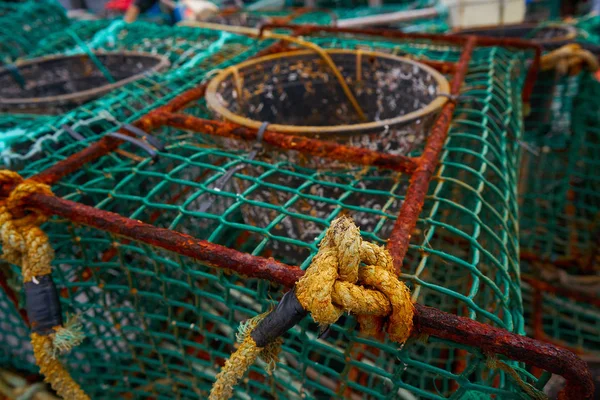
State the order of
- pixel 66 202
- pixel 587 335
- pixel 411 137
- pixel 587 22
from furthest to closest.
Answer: pixel 587 22
pixel 587 335
pixel 411 137
pixel 66 202

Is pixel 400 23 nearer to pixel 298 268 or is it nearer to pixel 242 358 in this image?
pixel 298 268

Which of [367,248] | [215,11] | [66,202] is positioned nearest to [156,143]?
[66,202]

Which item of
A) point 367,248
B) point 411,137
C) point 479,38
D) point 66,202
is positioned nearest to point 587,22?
point 479,38

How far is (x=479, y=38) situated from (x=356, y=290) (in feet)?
6.52

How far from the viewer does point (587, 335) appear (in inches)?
101

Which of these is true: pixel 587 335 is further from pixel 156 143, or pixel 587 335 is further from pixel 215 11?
pixel 215 11

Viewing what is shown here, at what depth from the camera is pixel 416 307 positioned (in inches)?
31.2

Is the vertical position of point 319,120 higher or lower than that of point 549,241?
higher

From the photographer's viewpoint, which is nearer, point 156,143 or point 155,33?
point 156,143

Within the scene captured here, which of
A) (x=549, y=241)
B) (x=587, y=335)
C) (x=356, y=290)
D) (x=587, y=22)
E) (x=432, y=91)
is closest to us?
(x=356, y=290)

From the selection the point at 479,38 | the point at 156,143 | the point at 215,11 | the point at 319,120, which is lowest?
the point at 319,120

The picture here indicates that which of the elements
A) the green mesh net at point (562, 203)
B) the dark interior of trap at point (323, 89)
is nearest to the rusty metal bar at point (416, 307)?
the dark interior of trap at point (323, 89)

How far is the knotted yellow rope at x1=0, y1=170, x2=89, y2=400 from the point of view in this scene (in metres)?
1.12

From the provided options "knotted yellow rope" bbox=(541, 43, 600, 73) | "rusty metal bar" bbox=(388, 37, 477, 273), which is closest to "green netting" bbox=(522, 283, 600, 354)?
"knotted yellow rope" bbox=(541, 43, 600, 73)
